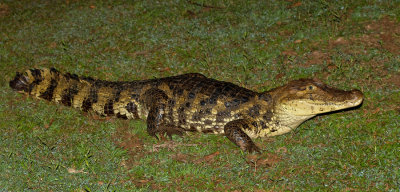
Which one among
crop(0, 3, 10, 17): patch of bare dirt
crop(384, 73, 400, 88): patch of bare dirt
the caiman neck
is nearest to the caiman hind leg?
the caiman neck

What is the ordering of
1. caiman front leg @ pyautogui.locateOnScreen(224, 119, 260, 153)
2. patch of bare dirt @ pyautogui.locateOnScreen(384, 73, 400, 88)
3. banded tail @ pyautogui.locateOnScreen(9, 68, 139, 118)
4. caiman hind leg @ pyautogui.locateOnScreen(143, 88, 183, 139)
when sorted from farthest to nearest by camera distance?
1. banded tail @ pyautogui.locateOnScreen(9, 68, 139, 118)
2. patch of bare dirt @ pyautogui.locateOnScreen(384, 73, 400, 88)
3. caiman hind leg @ pyautogui.locateOnScreen(143, 88, 183, 139)
4. caiman front leg @ pyautogui.locateOnScreen(224, 119, 260, 153)

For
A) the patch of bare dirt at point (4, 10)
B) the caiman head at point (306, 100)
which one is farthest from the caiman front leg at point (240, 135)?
the patch of bare dirt at point (4, 10)

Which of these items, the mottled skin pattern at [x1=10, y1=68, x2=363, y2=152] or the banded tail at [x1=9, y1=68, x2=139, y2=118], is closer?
the mottled skin pattern at [x1=10, y1=68, x2=363, y2=152]

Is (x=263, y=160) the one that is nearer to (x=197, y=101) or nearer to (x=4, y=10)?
(x=197, y=101)

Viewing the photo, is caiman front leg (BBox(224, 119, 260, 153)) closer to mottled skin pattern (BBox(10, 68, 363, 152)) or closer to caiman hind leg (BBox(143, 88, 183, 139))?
mottled skin pattern (BBox(10, 68, 363, 152))

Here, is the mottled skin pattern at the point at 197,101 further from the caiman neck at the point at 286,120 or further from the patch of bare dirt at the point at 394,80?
the patch of bare dirt at the point at 394,80

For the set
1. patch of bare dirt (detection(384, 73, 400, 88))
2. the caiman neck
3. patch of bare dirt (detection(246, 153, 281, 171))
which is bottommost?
patch of bare dirt (detection(246, 153, 281, 171))

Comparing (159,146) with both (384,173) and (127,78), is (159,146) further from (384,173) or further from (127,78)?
(384,173)

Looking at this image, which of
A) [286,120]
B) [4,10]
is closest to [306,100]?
[286,120]
